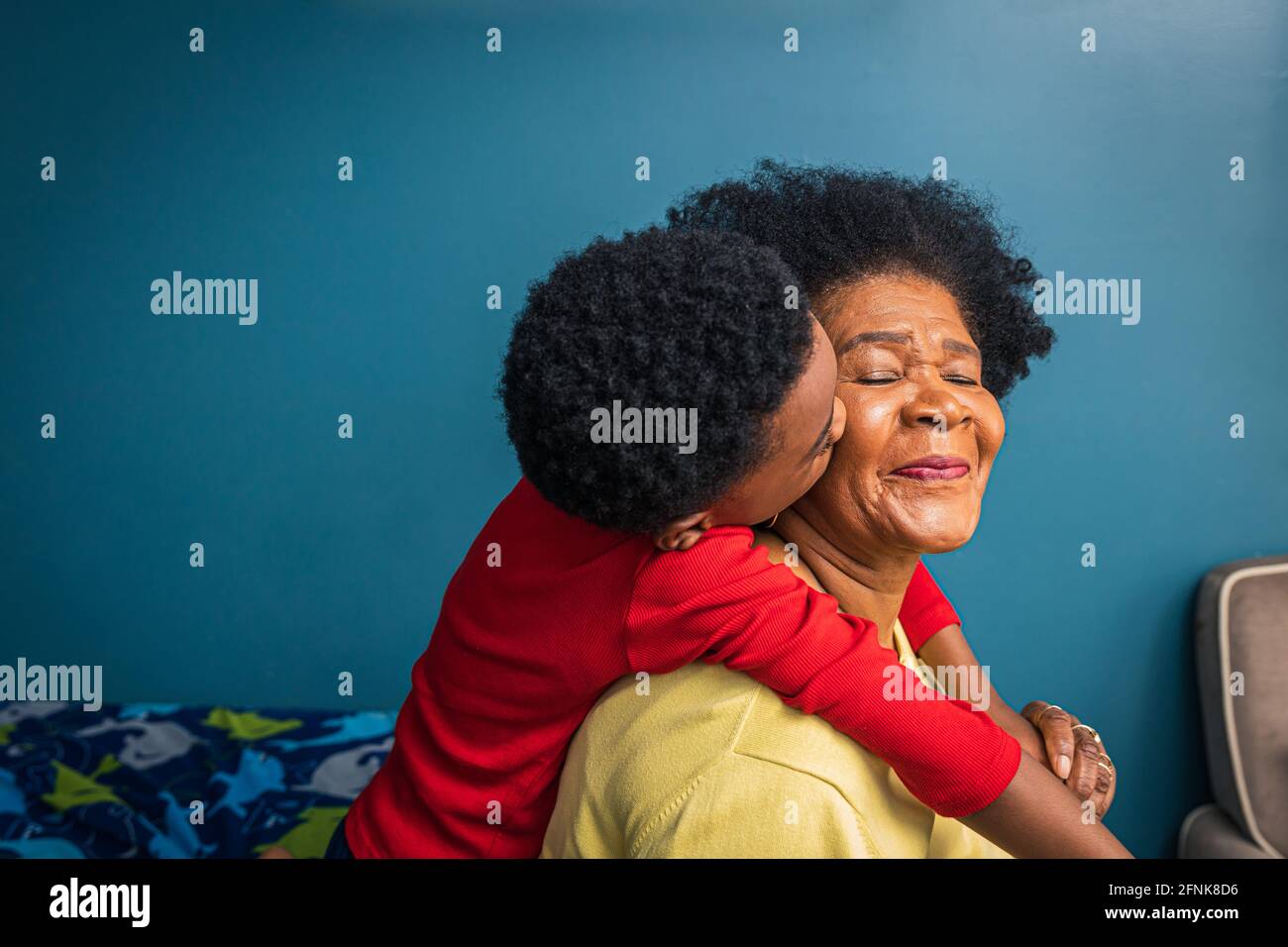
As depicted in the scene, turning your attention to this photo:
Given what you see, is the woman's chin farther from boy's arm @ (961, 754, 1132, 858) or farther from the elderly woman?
boy's arm @ (961, 754, 1132, 858)

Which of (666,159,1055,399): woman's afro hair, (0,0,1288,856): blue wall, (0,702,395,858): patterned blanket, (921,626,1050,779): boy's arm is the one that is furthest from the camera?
(0,0,1288,856): blue wall

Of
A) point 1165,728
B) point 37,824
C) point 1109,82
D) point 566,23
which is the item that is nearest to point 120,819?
point 37,824

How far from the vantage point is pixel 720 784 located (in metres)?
0.94

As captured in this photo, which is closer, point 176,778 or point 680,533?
point 680,533

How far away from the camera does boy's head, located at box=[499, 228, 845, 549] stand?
0.90 m

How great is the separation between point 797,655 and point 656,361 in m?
0.30

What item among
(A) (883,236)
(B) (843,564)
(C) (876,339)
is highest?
(A) (883,236)

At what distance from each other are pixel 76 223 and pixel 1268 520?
10.0 feet

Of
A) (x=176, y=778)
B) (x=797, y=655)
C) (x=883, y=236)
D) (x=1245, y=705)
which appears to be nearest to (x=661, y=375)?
(x=797, y=655)

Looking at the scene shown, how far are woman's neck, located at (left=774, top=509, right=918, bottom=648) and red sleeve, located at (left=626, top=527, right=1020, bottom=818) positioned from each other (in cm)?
16

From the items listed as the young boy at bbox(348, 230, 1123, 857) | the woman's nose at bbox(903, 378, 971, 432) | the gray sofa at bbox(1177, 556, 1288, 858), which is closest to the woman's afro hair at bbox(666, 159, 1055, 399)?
the woman's nose at bbox(903, 378, 971, 432)

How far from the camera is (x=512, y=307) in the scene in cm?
253

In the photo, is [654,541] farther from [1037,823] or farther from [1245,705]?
[1245,705]
